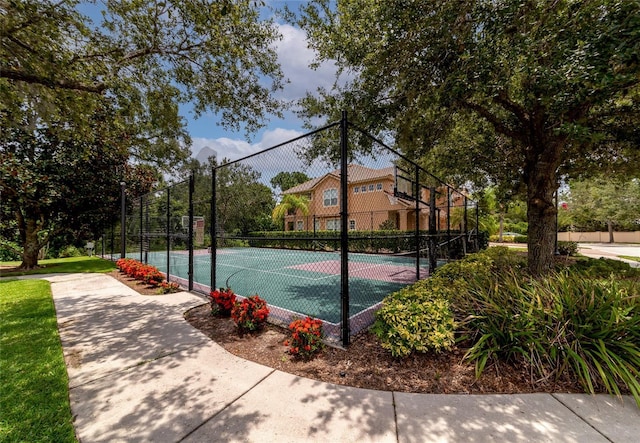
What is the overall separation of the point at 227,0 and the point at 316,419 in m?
5.34

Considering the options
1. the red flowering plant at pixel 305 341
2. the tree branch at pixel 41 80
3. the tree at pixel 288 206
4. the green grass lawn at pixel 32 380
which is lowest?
the green grass lawn at pixel 32 380

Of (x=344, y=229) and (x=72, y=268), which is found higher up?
(x=344, y=229)

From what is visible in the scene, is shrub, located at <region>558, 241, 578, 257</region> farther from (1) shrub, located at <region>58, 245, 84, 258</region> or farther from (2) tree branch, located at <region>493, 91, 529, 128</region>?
(1) shrub, located at <region>58, 245, 84, 258</region>

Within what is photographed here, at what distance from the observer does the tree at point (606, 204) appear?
2266 centimetres

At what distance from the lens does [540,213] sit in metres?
5.29

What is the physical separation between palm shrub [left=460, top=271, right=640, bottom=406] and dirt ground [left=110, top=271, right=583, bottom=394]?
0.42ft

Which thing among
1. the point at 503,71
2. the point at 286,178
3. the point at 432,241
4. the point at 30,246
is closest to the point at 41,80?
the point at 286,178

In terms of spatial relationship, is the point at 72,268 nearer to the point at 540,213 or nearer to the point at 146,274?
the point at 146,274

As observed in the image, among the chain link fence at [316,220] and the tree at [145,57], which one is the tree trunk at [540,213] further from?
the tree at [145,57]

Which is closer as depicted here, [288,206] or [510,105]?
[510,105]

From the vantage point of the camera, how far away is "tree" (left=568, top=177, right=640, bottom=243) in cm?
2266

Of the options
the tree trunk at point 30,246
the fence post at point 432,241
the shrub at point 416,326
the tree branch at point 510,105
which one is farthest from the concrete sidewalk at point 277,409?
the tree trunk at point 30,246

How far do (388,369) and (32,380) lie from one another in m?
3.57

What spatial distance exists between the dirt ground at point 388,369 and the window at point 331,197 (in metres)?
2.41
